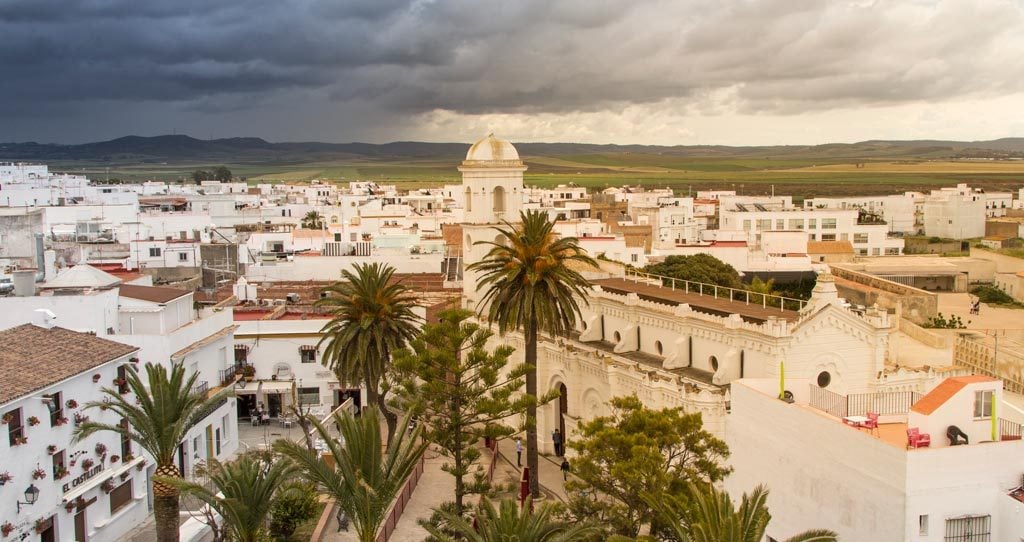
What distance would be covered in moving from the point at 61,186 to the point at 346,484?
356ft

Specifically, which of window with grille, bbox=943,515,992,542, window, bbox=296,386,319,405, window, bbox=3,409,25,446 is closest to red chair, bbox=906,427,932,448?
window with grille, bbox=943,515,992,542

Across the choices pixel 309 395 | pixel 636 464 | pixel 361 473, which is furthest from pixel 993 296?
pixel 361 473

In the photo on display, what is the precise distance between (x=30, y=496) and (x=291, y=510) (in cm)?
717

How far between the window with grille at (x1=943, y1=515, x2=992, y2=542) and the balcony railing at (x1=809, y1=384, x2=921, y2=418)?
159 inches

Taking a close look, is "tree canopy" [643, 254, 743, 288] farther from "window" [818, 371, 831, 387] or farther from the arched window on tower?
"window" [818, 371, 831, 387]

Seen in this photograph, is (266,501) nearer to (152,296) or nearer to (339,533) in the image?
(339,533)

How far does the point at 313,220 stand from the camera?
392ft

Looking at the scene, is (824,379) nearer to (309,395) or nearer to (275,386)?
(309,395)

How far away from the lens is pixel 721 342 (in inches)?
1366

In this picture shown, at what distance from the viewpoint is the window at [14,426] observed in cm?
2666

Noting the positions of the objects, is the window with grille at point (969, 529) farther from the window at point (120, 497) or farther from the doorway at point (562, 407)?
the window at point (120, 497)

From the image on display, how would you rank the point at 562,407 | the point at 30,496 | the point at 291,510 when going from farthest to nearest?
the point at 562,407, the point at 291,510, the point at 30,496

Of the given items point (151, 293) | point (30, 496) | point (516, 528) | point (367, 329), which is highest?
point (151, 293)

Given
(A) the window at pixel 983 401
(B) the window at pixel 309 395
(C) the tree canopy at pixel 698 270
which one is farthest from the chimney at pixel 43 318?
(C) the tree canopy at pixel 698 270
